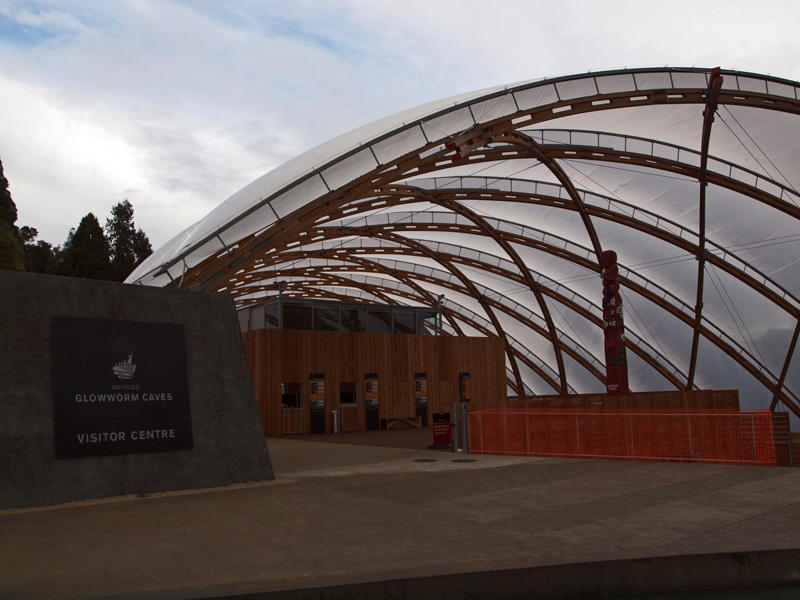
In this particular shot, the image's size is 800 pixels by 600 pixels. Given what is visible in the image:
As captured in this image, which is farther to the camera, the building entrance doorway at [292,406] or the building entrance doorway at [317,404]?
the building entrance doorway at [317,404]

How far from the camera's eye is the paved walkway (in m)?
6.41

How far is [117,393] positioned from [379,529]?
6209 millimetres

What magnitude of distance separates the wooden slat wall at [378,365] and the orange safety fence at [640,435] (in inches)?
553

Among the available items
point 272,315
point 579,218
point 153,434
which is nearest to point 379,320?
point 272,315

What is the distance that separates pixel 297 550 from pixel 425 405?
29.4m

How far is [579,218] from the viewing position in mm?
Result: 38719

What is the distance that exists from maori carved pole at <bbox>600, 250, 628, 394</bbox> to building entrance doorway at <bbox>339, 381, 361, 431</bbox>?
41.4 feet

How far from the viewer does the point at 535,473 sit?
45.4 ft

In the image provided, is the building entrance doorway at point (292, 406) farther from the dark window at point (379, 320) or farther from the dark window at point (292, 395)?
the dark window at point (379, 320)

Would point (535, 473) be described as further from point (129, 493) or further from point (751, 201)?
point (751, 201)

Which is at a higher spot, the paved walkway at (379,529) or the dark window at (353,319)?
the dark window at (353,319)

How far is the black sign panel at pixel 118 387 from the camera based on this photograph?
37.3 feet

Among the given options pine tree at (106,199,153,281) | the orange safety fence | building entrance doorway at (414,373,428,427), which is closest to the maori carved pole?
building entrance doorway at (414,373,428,427)

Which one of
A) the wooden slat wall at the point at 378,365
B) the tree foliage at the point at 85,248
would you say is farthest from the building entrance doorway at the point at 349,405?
the tree foliage at the point at 85,248
